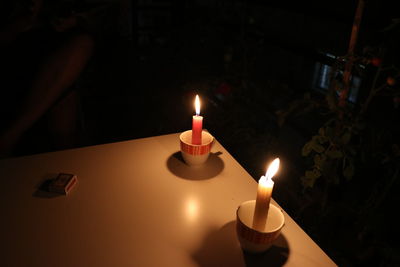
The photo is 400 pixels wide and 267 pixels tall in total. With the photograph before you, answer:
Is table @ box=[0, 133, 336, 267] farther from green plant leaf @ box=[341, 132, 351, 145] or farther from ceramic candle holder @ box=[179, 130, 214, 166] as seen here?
green plant leaf @ box=[341, 132, 351, 145]

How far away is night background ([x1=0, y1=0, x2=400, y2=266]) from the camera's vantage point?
1290 millimetres

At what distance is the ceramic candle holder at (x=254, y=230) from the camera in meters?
0.76

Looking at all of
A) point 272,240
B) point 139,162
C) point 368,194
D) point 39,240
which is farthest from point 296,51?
point 39,240

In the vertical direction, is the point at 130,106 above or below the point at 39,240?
below

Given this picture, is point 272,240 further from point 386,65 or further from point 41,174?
point 386,65

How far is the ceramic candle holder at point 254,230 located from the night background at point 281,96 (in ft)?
1.65

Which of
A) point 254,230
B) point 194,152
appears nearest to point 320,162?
point 194,152

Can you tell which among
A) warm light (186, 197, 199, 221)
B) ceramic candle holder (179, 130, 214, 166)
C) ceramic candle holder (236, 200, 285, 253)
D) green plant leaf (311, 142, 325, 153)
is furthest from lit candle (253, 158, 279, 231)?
green plant leaf (311, 142, 325, 153)

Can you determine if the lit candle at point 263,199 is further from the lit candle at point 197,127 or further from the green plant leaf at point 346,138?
the green plant leaf at point 346,138

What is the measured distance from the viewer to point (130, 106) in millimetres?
2980

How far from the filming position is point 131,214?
907mm

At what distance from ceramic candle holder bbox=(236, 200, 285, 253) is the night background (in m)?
0.50

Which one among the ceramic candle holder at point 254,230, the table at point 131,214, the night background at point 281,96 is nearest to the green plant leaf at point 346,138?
the night background at point 281,96

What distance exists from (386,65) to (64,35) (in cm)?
167
